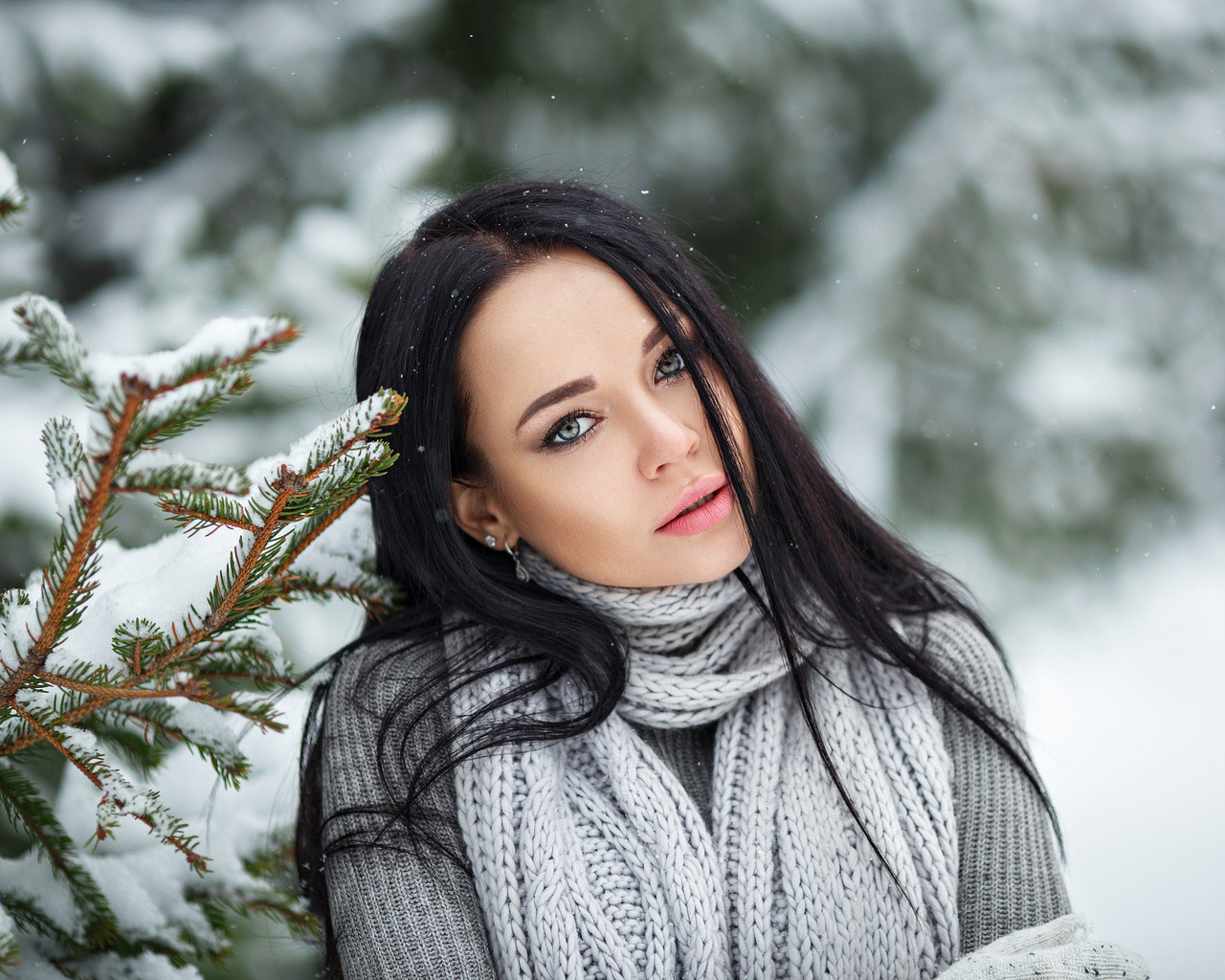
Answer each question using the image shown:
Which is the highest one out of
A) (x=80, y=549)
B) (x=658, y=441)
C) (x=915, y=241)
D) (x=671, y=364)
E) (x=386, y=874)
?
(x=915, y=241)

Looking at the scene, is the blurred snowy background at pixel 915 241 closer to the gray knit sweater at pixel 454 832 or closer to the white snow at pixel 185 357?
the gray knit sweater at pixel 454 832

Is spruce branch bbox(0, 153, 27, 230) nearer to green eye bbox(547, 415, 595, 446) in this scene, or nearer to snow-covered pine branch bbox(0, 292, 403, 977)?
snow-covered pine branch bbox(0, 292, 403, 977)

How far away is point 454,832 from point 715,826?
0.39 m

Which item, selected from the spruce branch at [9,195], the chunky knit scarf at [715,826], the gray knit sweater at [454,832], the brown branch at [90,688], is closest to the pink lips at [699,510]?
the chunky knit scarf at [715,826]

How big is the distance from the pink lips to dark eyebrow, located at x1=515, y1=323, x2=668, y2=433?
0.67 ft

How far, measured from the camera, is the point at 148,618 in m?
0.96

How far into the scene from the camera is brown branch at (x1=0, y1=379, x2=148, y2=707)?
62 centimetres

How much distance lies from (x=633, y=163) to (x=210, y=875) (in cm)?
170

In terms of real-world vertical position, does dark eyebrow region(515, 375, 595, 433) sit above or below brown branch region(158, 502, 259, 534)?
above

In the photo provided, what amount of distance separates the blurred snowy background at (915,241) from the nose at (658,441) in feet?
2.98

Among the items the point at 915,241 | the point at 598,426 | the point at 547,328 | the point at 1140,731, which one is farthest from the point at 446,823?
the point at 1140,731

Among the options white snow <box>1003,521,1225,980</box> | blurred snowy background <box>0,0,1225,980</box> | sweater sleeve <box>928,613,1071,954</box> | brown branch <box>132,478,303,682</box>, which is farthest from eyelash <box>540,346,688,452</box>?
white snow <box>1003,521,1225,980</box>

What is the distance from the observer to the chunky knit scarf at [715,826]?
1.25 m

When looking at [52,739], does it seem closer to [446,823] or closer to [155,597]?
[155,597]
